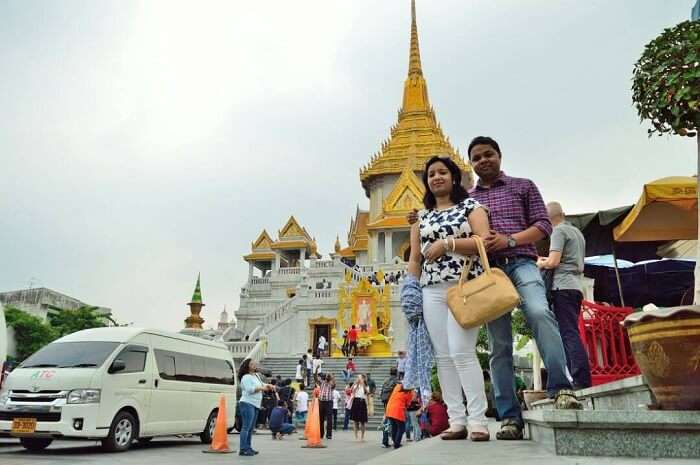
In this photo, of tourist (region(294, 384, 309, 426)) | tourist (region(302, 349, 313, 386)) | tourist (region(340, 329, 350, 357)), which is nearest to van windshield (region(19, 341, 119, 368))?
tourist (region(294, 384, 309, 426))

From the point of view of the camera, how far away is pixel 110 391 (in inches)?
342

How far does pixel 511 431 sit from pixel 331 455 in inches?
229

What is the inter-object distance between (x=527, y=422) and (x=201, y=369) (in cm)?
861

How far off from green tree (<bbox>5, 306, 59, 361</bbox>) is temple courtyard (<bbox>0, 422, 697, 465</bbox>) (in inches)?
830

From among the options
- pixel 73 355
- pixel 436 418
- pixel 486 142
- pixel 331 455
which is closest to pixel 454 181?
pixel 486 142

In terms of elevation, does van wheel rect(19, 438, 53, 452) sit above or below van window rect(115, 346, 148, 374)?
below

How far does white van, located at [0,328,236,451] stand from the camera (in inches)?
326

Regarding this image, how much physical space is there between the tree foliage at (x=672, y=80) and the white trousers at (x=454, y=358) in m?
2.00

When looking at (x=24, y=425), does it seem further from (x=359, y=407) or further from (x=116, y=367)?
(x=359, y=407)

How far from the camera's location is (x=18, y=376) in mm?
8711

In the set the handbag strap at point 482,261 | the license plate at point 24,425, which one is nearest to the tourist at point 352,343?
the license plate at point 24,425

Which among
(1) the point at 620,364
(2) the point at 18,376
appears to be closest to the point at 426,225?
(1) the point at 620,364

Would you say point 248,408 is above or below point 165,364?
below

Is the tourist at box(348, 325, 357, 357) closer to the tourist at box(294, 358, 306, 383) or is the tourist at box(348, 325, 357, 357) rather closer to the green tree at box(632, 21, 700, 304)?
the tourist at box(294, 358, 306, 383)
